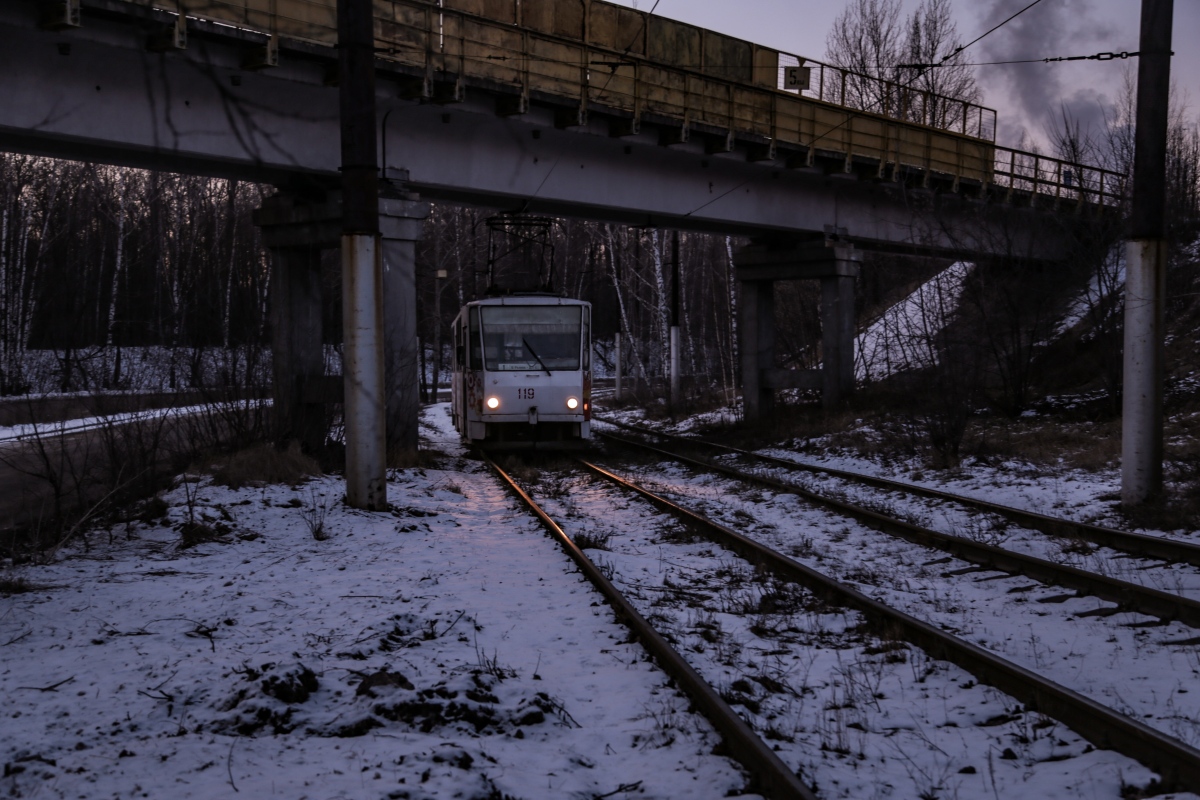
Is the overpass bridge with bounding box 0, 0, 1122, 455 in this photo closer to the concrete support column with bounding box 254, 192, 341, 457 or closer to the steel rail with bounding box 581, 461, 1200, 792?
the concrete support column with bounding box 254, 192, 341, 457

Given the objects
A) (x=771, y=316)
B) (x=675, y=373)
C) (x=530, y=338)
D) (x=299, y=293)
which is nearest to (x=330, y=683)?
(x=530, y=338)

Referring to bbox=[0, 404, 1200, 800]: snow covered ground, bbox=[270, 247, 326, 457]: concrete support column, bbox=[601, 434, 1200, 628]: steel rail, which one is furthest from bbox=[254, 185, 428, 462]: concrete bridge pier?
bbox=[601, 434, 1200, 628]: steel rail

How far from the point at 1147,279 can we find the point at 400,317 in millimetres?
11589

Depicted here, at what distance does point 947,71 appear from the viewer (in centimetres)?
4462

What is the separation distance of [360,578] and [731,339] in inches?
1184

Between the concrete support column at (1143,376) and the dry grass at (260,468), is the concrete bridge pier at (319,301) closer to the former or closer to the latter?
the dry grass at (260,468)

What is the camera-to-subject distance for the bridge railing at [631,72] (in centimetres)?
1500

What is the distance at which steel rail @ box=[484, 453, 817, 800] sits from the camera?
3.79 m

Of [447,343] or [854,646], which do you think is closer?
[854,646]

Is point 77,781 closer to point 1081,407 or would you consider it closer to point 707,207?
point 707,207

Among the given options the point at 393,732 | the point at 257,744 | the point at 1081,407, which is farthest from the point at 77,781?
the point at 1081,407

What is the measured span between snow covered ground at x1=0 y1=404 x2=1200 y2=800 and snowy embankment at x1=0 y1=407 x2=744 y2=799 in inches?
0.7

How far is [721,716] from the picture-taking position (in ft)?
14.9

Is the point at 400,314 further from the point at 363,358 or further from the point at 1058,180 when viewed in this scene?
the point at 1058,180
